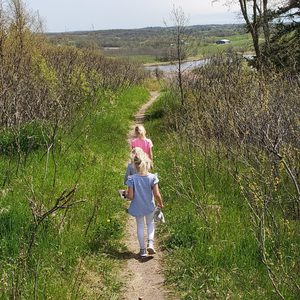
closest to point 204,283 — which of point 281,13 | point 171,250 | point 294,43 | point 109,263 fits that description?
point 171,250

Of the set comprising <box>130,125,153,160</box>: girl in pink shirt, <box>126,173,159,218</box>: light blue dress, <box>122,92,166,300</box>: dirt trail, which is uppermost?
<box>130,125,153,160</box>: girl in pink shirt

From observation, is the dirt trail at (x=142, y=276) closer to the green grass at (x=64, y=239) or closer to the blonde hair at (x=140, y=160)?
the green grass at (x=64, y=239)

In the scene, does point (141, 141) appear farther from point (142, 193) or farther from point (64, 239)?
point (64, 239)

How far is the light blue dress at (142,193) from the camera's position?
4.45 metres

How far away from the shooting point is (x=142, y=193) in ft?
14.7

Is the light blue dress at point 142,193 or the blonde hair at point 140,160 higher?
the blonde hair at point 140,160

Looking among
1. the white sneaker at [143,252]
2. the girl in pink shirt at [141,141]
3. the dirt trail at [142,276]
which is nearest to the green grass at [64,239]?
the dirt trail at [142,276]

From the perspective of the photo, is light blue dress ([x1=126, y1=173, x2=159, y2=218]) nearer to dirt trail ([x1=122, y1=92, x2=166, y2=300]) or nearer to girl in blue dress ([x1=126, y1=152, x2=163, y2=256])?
girl in blue dress ([x1=126, y1=152, x2=163, y2=256])

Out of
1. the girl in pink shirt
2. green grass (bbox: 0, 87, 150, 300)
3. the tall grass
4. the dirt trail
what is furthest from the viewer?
the girl in pink shirt

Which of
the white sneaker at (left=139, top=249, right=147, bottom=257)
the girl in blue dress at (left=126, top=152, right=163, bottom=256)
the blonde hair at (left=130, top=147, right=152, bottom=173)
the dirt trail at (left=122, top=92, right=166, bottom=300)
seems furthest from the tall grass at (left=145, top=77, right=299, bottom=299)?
the blonde hair at (left=130, top=147, right=152, bottom=173)

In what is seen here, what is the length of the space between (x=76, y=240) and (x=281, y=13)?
13890 mm

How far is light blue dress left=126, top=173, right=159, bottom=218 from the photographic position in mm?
4453

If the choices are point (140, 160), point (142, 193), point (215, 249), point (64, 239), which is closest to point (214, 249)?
point (215, 249)

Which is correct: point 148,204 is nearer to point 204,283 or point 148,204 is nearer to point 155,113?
point 204,283
